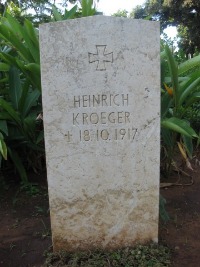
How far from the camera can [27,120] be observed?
2.91 metres

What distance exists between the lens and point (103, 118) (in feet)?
6.84

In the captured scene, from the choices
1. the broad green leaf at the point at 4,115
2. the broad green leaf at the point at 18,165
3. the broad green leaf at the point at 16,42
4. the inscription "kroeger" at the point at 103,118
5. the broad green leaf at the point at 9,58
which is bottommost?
the broad green leaf at the point at 18,165

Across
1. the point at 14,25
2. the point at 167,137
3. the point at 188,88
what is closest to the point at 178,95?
the point at 188,88

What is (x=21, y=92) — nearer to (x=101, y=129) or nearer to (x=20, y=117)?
(x=20, y=117)

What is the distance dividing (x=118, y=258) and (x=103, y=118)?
0.87 m

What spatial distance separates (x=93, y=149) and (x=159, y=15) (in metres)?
23.2

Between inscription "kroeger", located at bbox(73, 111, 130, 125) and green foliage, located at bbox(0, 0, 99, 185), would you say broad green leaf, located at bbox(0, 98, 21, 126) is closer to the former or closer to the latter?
green foliage, located at bbox(0, 0, 99, 185)

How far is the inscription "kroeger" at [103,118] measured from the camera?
2.07 m

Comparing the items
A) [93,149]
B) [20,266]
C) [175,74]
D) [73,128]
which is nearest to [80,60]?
[73,128]

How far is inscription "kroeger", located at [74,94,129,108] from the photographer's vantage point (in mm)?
2037

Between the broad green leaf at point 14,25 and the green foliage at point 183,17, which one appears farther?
the green foliage at point 183,17

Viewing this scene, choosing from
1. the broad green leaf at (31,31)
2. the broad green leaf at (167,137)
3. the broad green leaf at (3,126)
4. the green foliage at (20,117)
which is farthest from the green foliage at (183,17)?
the broad green leaf at (3,126)

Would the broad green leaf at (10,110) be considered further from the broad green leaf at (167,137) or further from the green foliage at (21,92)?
the broad green leaf at (167,137)

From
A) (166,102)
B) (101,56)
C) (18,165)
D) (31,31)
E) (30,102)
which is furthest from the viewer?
Result: (18,165)
